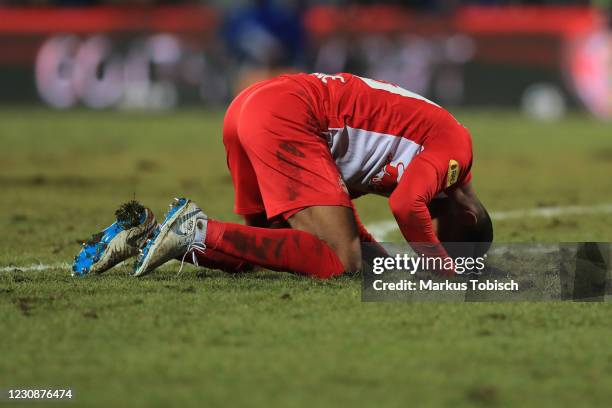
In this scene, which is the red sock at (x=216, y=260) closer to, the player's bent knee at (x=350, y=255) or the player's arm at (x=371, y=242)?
the player's bent knee at (x=350, y=255)

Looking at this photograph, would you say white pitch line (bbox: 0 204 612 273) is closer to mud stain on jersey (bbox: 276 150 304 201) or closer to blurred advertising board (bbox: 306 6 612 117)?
mud stain on jersey (bbox: 276 150 304 201)

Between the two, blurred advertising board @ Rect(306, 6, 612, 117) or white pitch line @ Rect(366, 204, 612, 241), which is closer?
white pitch line @ Rect(366, 204, 612, 241)

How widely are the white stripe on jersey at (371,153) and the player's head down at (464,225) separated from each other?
0.31m

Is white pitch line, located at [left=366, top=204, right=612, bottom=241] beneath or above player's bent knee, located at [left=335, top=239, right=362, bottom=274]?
beneath

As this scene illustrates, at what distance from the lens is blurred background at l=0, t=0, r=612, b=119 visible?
20891 mm

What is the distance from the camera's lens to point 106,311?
4383mm

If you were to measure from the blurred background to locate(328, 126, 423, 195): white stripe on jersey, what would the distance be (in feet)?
50.4

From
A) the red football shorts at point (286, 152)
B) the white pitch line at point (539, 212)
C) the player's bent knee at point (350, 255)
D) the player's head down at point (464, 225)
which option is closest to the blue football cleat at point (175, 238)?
the red football shorts at point (286, 152)

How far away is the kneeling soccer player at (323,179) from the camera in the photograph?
16.4 ft

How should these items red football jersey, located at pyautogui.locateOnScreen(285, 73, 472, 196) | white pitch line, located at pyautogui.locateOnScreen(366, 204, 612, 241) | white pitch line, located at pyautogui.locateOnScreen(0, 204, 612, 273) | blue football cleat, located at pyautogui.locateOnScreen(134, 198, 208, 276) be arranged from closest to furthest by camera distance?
1. blue football cleat, located at pyautogui.locateOnScreen(134, 198, 208, 276)
2. red football jersey, located at pyautogui.locateOnScreen(285, 73, 472, 196)
3. white pitch line, located at pyautogui.locateOnScreen(0, 204, 612, 273)
4. white pitch line, located at pyautogui.locateOnScreen(366, 204, 612, 241)

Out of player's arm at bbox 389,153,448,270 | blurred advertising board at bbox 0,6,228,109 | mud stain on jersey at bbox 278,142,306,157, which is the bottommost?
blurred advertising board at bbox 0,6,228,109

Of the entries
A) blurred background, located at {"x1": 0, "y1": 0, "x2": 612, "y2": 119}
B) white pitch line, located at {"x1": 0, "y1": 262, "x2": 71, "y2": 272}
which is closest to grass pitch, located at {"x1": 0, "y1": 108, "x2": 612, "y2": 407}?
white pitch line, located at {"x1": 0, "y1": 262, "x2": 71, "y2": 272}

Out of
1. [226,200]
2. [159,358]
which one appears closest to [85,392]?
[159,358]

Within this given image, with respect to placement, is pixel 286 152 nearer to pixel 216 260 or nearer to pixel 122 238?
pixel 216 260
